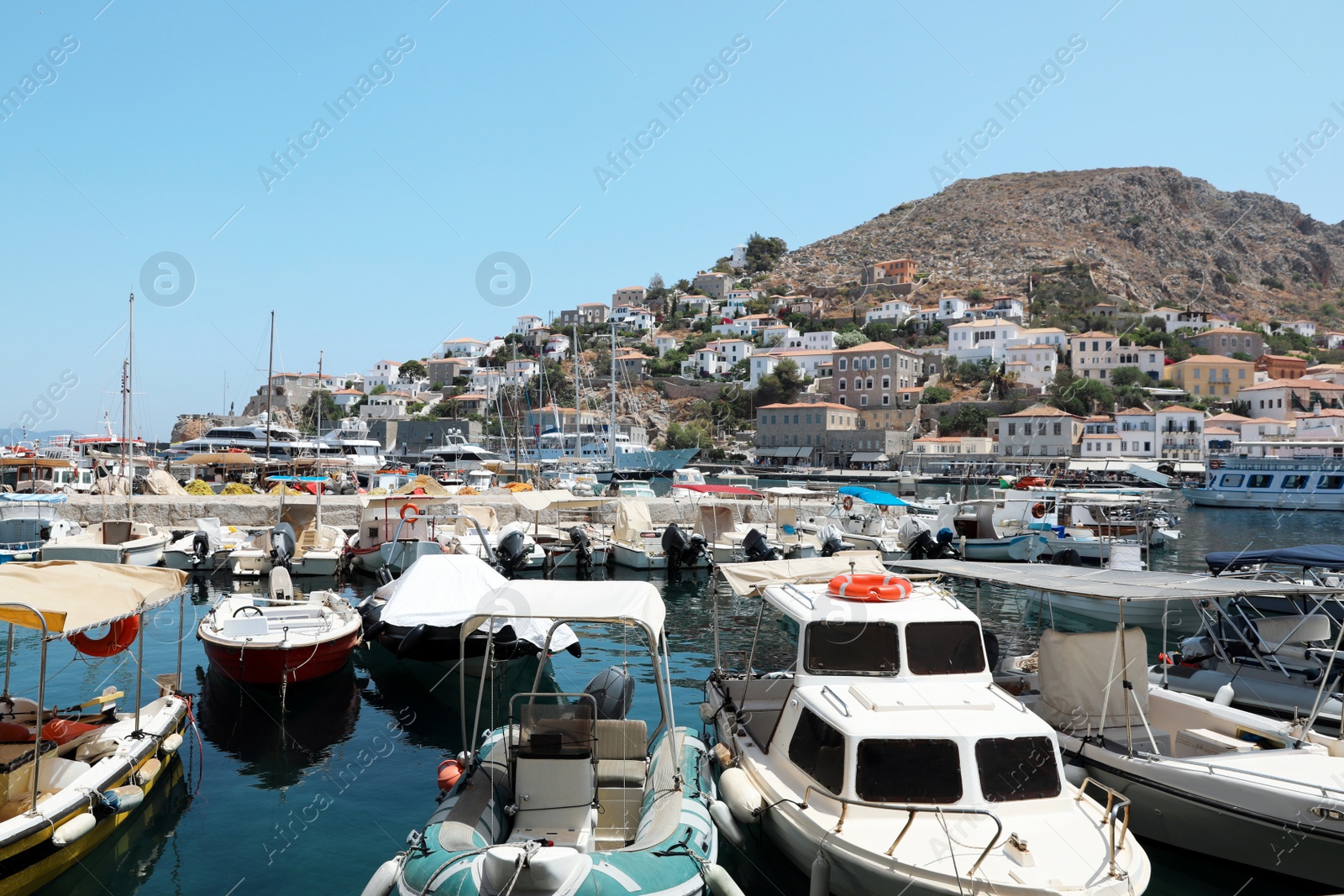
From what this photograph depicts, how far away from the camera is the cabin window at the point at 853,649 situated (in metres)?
7.59

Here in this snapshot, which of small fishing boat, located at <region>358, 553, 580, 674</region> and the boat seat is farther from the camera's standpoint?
small fishing boat, located at <region>358, 553, 580, 674</region>

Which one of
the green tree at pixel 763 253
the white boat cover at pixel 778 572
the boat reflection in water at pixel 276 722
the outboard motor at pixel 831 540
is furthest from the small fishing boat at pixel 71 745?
the green tree at pixel 763 253

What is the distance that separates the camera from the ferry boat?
5209 centimetres

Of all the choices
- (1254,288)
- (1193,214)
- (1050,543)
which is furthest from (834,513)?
(1193,214)

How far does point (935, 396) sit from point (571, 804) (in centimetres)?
9658

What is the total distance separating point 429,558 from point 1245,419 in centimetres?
9520

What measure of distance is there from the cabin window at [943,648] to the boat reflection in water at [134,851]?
6998 mm

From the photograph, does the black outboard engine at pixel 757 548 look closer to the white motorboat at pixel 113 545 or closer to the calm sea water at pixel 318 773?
the calm sea water at pixel 318 773

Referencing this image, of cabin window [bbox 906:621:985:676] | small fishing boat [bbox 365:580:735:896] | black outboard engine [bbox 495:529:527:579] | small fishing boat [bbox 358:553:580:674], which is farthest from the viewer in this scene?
black outboard engine [bbox 495:529:527:579]

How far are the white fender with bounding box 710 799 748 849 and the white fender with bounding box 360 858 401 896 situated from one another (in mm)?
2440

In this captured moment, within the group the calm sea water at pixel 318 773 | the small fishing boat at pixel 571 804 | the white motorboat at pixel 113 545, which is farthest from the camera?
the white motorboat at pixel 113 545

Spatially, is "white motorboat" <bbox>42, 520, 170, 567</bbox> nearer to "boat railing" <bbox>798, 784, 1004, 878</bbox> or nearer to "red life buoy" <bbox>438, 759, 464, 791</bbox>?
"red life buoy" <bbox>438, 759, 464, 791</bbox>

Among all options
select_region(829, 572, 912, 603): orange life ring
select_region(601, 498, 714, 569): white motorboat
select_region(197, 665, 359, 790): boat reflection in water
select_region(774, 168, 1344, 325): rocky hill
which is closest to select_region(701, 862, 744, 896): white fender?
select_region(829, 572, 912, 603): orange life ring

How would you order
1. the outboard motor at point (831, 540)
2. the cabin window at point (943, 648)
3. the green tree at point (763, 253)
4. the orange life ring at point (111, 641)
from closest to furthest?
the cabin window at point (943, 648), the orange life ring at point (111, 641), the outboard motor at point (831, 540), the green tree at point (763, 253)
